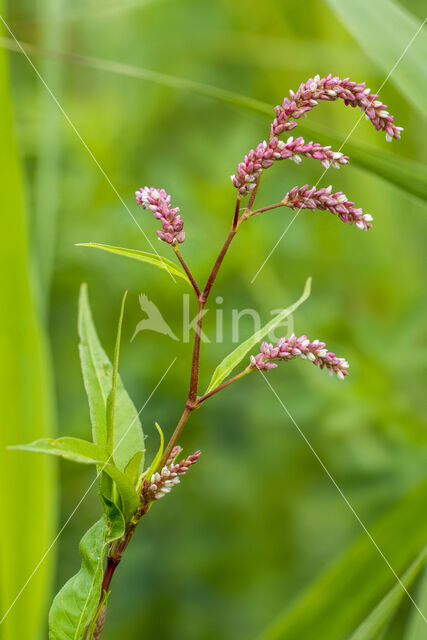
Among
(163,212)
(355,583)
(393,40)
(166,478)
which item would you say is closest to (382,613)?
(355,583)

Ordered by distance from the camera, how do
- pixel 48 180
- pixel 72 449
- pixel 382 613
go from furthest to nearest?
1. pixel 48 180
2. pixel 382 613
3. pixel 72 449

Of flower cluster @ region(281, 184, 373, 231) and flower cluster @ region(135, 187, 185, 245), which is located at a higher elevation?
flower cluster @ region(281, 184, 373, 231)

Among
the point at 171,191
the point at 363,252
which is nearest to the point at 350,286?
the point at 363,252

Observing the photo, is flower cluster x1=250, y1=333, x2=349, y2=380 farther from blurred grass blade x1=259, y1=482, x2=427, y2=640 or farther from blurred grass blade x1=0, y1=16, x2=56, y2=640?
blurred grass blade x1=0, y1=16, x2=56, y2=640

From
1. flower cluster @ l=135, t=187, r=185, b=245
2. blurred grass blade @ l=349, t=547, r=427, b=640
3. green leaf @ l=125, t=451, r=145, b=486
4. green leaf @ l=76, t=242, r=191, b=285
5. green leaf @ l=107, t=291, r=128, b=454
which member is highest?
flower cluster @ l=135, t=187, r=185, b=245

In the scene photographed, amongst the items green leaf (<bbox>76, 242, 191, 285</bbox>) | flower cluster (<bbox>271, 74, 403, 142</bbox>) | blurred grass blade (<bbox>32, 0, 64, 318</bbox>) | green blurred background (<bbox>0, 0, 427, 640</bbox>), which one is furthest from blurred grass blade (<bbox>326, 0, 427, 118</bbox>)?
blurred grass blade (<bbox>32, 0, 64, 318</bbox>)

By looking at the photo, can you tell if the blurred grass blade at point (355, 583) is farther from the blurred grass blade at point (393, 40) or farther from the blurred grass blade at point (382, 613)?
→ the blurred grass blade at point (393, 40)

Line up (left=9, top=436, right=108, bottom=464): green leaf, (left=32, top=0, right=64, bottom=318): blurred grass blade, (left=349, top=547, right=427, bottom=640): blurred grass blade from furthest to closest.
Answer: (left=32, top=0, right=64, bottom=318): blurred grass blade < (left=349, top=547, right=427, bottom=640): blurred grass blade < (left=9, top=436, right=108, bottom=464): green leaf

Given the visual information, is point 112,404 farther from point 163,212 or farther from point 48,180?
point 48,180

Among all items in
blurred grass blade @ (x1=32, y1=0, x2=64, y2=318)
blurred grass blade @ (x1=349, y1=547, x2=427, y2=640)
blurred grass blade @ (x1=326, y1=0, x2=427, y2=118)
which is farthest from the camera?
blurred grass blade @ (x1=32, y1=0, x2=64, y2=318)
